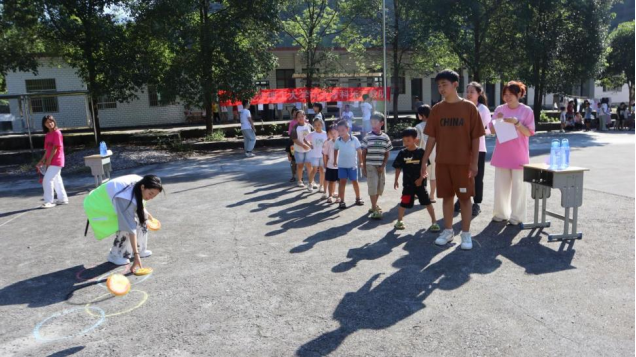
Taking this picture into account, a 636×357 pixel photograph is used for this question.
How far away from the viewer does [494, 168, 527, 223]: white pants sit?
6.63 m

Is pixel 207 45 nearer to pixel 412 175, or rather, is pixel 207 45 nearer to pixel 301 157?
pixel 301 157

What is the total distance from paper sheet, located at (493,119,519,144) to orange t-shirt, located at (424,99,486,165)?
1.26 metres

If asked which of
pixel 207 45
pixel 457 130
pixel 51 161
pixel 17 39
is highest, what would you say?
pixel 17 39

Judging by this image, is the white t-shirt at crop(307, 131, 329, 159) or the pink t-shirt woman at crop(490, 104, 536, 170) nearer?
the pink t-shirt woman at crop(490, 104, 536, 170)

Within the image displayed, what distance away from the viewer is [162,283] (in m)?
5.00

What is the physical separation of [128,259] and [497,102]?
3759cm

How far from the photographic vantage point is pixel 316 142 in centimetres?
959

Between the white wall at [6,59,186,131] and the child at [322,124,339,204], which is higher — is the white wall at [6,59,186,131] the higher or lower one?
the higher one

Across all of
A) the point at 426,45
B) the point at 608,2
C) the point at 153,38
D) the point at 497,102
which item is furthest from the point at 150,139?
the point at 497,102

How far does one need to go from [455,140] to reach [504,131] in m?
1.49

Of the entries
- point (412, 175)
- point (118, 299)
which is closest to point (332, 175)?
point (412, 175)

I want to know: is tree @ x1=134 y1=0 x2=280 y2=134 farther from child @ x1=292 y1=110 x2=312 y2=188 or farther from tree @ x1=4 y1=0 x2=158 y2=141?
child @ x1=292 y1=110 x2=312 y2=188

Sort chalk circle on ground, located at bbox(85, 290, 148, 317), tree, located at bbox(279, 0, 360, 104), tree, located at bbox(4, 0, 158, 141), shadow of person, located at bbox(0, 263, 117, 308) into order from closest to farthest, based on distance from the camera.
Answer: chalk circle on ground, located at bbox(85, 290, 148, 317)
shadow of person, located at bbox(0, 263, 117, 308)
tree, located at bbox(4, 0, 158, 141)
tree, located at bbox(279, 0, 360, 104)

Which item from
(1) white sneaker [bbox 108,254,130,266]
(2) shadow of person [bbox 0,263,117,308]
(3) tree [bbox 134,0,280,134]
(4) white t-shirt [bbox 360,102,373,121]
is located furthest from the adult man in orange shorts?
(4) white t-shirt [bbox 360,102,373,121]
